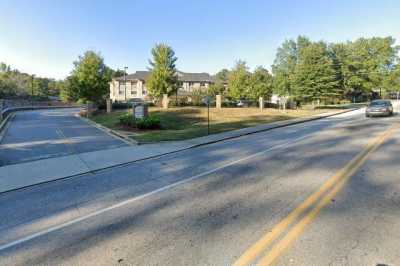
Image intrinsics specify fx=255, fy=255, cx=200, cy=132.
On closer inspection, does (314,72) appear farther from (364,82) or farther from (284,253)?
(284,253)

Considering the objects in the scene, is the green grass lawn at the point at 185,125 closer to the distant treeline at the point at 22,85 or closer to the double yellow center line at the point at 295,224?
Result: the double yellow center line at the point at 295,224

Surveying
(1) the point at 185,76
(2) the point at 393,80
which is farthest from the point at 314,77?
(2) the point at 393,80

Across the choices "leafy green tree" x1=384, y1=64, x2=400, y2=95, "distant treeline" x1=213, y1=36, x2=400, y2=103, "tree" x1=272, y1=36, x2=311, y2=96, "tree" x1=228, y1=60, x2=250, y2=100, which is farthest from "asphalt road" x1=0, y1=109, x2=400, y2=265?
"leafy green tree" x1=384, y1=64, x2=400, y2=95

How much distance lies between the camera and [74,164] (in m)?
8.54

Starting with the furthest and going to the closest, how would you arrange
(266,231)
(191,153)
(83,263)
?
(191,153)
(266,231)
(83,263)

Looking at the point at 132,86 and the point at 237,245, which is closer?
the point at 237,245

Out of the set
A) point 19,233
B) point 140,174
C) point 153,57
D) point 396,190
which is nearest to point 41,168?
point 140,174

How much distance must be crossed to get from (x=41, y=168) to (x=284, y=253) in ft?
25.8

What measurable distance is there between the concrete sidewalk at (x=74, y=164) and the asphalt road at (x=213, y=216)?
64 centimetres

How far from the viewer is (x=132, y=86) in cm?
6825

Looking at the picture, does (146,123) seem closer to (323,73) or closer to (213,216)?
(213,216)

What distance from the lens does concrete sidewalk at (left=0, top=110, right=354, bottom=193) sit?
23.1ft

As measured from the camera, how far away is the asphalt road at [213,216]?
3201 millimetres

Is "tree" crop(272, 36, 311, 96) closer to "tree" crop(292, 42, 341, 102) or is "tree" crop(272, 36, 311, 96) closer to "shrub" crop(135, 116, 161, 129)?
"tree" crop(292, 42, 341, 102)
